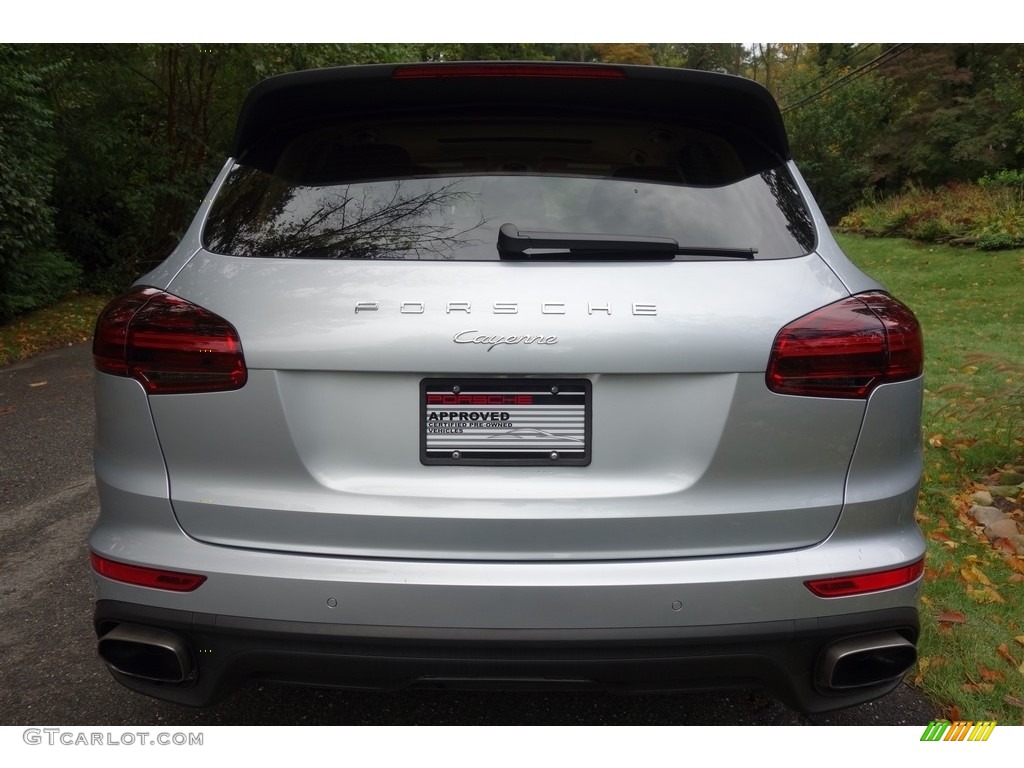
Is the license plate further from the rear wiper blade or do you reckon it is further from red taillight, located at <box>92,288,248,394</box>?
red taillight, located at <box>92,288,248,394</box>

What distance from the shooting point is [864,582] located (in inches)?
79.5

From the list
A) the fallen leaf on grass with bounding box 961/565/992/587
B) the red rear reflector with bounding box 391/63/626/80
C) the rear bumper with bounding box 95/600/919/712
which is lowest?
the fallen leaf on grass with bounding box 961/565/992/587

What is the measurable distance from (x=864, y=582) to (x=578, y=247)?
1045 mm

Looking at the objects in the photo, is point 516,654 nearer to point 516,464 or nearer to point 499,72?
point 516,464

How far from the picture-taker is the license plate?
1.94 meters

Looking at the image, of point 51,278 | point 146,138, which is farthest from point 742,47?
point 51,278

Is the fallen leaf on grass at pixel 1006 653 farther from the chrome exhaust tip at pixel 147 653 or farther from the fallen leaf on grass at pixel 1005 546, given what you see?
the chrome exhaust tip at pixel 147 653

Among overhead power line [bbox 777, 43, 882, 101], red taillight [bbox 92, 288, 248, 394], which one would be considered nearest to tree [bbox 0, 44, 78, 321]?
red taillight [bbox 92, 288, 248, 394]

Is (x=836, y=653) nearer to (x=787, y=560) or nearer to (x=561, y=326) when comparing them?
(x=787, y=560)

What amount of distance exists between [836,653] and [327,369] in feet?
4.54

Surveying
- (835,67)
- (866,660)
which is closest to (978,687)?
(866,660)

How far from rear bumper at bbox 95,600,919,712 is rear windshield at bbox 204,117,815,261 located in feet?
2.93

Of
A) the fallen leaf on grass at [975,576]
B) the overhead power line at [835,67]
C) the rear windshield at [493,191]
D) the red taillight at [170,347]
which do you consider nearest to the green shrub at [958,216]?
the fallen leaf on grass at [975,576]

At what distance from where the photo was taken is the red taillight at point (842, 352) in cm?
195
